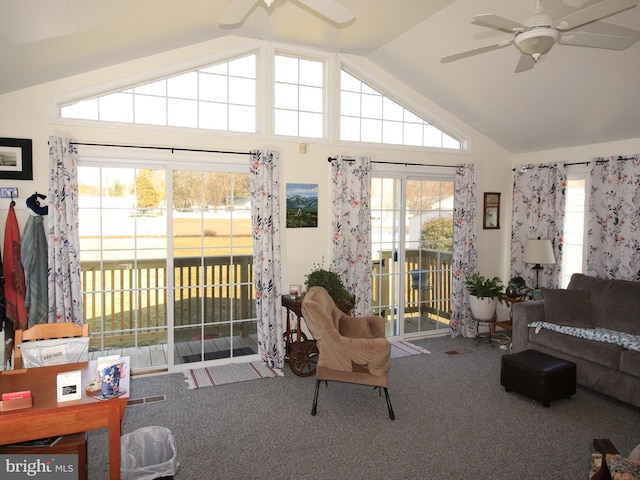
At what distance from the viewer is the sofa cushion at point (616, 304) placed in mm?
4375

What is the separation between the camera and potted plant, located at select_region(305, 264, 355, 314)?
4.73 meters

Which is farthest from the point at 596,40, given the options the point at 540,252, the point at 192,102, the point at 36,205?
the point at 36,205

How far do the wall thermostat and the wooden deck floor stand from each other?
2.47 meters

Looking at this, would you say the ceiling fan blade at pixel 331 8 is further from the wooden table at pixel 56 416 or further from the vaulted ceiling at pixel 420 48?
the wooden table at pixel 56 416

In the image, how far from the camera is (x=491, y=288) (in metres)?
5.66

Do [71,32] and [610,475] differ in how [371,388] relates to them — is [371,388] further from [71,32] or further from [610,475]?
[71,32]

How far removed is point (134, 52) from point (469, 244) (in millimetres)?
4417

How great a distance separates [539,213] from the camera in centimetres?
583

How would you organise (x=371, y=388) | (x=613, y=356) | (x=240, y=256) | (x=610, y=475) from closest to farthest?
(x=610, y=475)
(x=613, y=356)
(x=371, y=388)
(x=240, y=256)

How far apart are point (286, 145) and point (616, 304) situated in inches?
145

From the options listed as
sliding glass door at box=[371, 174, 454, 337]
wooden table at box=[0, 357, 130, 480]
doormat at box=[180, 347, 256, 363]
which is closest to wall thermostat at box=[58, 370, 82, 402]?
wooden table at box=[0, 357, 130, 480]

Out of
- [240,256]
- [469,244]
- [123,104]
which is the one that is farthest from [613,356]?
[123,104]

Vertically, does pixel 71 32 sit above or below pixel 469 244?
above

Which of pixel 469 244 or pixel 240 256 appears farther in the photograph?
pixel 469 244
